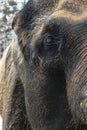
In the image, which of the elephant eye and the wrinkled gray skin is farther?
the elephant eye

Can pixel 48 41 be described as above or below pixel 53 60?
above

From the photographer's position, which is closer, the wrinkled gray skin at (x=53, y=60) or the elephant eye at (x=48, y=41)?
the wrinkled gray skin at (x=53, y=60)

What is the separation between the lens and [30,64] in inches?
192

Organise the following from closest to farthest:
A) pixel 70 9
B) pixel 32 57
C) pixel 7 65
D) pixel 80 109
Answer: pixel 80 109 → pixel 70 9 → pixel 32 57 → pixel 7 65

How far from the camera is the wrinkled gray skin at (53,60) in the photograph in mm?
4012

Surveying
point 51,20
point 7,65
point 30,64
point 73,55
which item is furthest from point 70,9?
point 7,65

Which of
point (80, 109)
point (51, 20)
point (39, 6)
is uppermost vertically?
point (39, 6)

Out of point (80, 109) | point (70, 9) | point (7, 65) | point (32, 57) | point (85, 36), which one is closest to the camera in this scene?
point (80, 109)

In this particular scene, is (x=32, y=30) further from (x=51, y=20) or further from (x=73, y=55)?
(x=73, y=55)

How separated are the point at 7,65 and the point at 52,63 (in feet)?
7.22

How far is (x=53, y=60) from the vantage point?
4.40 meters

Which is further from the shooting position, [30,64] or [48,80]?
[30,64]

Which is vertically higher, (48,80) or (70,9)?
(70,9)

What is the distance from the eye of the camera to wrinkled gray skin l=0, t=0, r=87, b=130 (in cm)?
401
